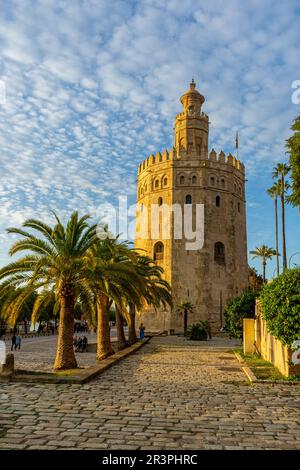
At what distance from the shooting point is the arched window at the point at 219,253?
1526 inches

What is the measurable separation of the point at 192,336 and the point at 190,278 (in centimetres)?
901

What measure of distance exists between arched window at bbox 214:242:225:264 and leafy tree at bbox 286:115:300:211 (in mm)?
Answer: 21077

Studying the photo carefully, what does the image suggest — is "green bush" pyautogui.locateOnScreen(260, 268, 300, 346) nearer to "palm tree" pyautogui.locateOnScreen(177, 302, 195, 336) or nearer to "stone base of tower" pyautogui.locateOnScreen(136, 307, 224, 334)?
"palm tree" pyautogui.locateOnScreen(177, 302, 195, 336)

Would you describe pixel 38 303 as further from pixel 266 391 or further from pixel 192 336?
pixel 192 336

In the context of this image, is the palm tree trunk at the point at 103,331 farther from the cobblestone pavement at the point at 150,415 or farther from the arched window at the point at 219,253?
the arched window at the point at 219,253

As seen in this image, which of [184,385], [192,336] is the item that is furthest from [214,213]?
[184,385]

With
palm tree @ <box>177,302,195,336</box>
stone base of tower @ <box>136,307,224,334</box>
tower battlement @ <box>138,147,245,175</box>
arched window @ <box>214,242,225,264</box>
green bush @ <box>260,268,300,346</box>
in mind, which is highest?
tower battlement @ <box>138,147,245,175</box>

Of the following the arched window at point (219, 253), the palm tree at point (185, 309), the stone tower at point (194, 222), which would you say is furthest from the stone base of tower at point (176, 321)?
the arched window at point (219, 253)

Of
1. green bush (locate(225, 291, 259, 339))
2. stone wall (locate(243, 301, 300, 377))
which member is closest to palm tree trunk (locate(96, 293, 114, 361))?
stone wall (locate(243, 301, 300, 377))

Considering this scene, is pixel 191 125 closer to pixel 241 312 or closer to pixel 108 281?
pixel 241 312

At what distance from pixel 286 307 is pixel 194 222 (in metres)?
28.2

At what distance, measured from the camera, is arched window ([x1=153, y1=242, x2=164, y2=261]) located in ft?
128

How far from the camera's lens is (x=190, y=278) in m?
37.6

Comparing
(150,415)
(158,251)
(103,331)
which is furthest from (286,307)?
(158,251)
